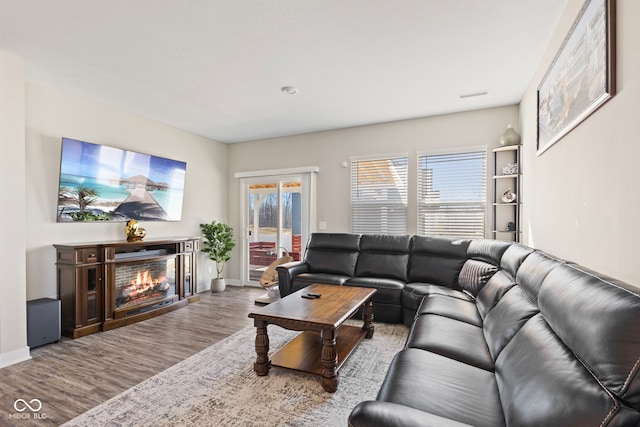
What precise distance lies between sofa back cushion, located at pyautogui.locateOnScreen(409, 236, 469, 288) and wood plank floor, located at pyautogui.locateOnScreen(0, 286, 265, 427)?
218cm

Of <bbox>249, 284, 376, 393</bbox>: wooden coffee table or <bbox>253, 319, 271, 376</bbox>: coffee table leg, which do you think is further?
<bbox>253, 319, 271, 376</bbox>: coffee table leg

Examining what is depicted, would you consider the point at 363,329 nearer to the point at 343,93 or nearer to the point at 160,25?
the point at 343,93

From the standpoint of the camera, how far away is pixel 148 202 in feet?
14.2

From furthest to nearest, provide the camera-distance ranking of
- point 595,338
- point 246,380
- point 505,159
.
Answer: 1. point 505,159
2. point 246,380
3. point 595,338

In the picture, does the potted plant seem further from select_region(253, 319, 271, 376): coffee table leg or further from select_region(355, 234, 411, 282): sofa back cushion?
select_region(253, 319, 271, 376): coffee table leg

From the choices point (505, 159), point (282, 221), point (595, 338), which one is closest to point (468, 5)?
point (595, 338)

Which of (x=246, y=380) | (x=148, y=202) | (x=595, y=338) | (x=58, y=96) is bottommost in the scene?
(x=246, y=380)

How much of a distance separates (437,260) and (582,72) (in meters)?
2.41

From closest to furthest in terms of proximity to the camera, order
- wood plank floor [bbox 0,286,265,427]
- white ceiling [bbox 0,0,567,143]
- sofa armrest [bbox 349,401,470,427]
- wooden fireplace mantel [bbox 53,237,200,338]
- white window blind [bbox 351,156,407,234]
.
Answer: sofa armrest [bbox 349,401,470,427], wood plank floor [bbox 0,286,265,427], white ceiling [bbox 0,0,567,143], wooden fireplace mantel [bbox 53,237,200,338], white window blind [bbox 351,156,407,234]

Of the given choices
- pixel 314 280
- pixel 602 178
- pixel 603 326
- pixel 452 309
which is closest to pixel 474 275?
pixel 452 309

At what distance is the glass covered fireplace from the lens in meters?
3.64

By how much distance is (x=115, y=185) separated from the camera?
3.89m

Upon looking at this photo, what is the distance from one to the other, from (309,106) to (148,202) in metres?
2.68

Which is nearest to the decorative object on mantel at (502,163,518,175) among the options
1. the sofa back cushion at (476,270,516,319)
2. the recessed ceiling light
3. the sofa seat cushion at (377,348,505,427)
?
the sofa back cushion at (476,270,516,319)
